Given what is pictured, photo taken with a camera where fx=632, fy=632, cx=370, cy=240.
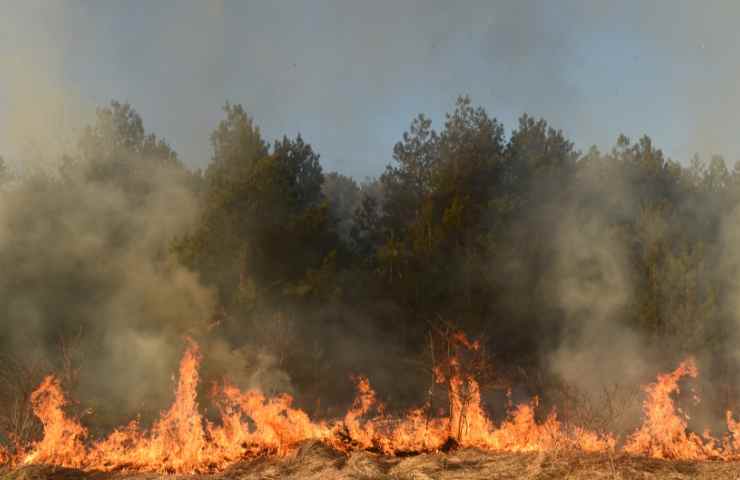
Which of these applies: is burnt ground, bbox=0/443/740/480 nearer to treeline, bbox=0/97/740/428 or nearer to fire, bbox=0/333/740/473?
fire, bbox=0/333/740/473

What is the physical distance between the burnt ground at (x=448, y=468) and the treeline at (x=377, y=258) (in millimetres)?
5878

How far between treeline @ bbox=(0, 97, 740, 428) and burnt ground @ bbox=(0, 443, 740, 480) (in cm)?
588

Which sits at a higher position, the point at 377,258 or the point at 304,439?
the point at 377,258

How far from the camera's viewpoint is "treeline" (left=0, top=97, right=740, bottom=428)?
50.6ft

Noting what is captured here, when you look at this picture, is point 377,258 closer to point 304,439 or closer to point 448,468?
point 304,439

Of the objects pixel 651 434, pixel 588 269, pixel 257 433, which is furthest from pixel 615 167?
pixel 257 433

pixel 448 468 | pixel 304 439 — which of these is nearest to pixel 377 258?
pixel 304 439

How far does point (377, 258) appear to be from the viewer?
63.3ft

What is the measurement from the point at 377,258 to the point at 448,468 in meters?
11.0

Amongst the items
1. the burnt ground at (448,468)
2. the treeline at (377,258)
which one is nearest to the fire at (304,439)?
the burnt ground at (448,468)

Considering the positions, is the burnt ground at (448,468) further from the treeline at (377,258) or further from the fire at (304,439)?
the treeline at (377,258)

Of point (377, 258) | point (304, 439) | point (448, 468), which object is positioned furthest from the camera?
point (377, 258)

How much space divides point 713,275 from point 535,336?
16.0 ft

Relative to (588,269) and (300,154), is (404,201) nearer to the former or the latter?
(300,154)
